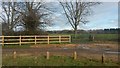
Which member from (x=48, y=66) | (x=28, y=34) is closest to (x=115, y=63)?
(x=48, y=66)

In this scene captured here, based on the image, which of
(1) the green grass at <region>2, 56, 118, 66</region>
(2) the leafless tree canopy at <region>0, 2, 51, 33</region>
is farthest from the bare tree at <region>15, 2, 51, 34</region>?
(1) the green grass at <region>2, 56, 118, 66</region>

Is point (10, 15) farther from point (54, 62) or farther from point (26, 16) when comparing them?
point (54, 62)

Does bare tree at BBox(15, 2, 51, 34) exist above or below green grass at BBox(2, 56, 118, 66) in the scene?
above

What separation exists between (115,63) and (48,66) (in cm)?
436

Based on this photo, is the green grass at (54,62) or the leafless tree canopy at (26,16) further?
the leafless tree canopy at (26,16)

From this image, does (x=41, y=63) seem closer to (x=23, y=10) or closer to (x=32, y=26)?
(x=32, y=26)

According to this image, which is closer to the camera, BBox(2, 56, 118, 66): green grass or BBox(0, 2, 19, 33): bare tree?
BBox(2, 56, 118, 66): green grass

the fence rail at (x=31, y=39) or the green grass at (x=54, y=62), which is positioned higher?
the fence rail at (x=31, y=39)

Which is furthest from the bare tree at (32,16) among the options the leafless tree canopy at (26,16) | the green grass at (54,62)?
the green grass at (54,62)

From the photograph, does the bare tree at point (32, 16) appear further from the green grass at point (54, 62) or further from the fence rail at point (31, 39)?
the green grass at point (54, 62)

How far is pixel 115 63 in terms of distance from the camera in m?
17.1

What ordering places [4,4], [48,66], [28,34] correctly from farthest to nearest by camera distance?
[4,4], [28,34], [48,66]

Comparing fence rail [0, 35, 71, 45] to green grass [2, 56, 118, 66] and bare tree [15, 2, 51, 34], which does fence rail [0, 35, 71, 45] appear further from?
green grass [2, 56, 118, 66]

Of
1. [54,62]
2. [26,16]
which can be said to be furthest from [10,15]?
[54,62]
